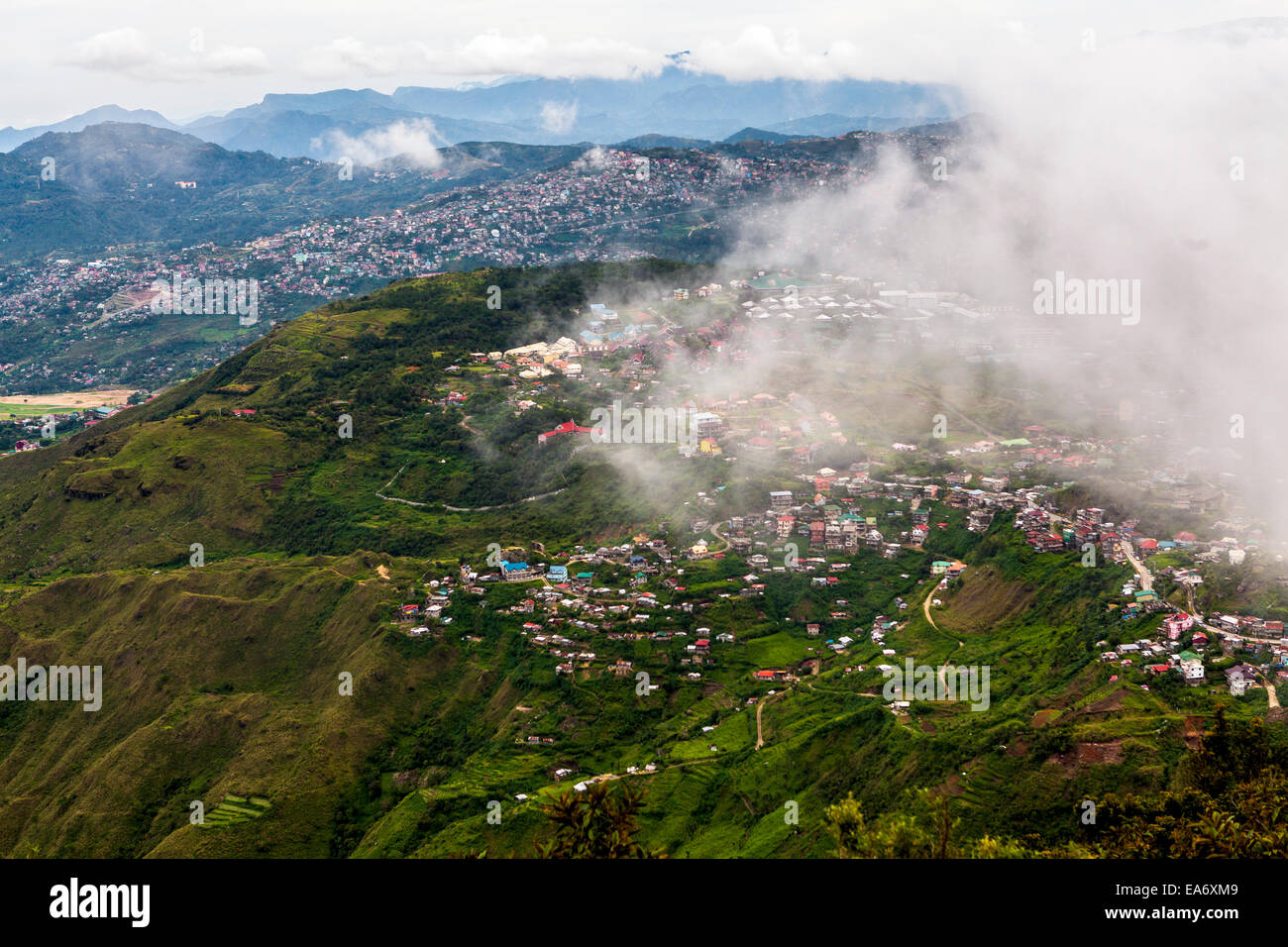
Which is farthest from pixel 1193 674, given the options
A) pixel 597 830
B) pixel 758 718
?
pixel 597 830

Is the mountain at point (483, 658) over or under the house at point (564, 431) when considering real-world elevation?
under

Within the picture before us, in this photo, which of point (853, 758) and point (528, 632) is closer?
point (853, 758)

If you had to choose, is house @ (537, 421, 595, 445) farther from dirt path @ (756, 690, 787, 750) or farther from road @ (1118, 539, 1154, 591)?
road @ (1118, 539, 1154, 591)

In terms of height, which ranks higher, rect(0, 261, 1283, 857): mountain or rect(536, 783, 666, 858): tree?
rect(536, 783, 666, 858): tree

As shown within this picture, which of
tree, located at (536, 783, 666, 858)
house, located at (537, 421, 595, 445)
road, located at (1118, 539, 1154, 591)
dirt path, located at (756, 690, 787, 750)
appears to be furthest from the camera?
house, located at (537, 421, 595, 445)

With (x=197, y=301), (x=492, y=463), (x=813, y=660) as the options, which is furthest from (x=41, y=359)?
(x=813, y=660)

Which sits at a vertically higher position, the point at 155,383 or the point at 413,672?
the point at 155,383

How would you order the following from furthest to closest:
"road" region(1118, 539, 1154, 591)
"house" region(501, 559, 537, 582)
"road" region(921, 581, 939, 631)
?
"house" region(501, 559, 537, 582) → "road" region(921, 581, 939, 631) → "road" region(1118, 539, 1154, 591)

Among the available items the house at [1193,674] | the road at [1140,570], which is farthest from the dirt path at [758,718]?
the road at [1140,570]

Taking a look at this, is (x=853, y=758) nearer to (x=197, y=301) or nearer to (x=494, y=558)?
(x=494, y=558)

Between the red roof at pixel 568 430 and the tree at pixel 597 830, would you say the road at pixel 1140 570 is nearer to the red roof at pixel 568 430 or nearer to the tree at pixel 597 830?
the tree at pixel 597 830

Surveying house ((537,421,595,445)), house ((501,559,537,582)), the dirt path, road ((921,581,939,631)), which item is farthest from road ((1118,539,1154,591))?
house ((537,421,595,445))
